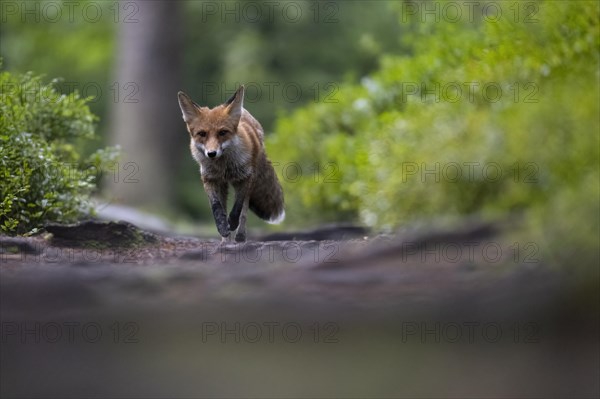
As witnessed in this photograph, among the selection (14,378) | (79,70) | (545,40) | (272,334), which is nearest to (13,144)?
(14,378)

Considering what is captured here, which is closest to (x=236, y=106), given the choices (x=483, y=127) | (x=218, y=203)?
(x=218, y=203)

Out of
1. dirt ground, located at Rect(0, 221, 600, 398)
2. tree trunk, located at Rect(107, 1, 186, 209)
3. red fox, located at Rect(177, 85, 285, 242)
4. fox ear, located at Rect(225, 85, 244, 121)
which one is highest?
tree trunk, located at Rect(107, 1, 186, 209)

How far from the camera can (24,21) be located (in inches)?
995

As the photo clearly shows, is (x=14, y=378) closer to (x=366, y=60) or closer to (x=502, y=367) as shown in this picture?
(x=502, y=367)

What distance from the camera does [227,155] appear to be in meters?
7.71

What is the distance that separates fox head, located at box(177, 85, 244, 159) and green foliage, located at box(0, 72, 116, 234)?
116 centimetres

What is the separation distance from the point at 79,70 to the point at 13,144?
64.3 ft

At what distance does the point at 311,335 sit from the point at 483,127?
2.09 m

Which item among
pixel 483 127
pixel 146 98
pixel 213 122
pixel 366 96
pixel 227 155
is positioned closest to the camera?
pixel 483 127

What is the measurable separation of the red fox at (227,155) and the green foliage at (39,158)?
3.74ft

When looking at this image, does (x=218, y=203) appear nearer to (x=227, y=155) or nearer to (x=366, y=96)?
(x=227, y=155)

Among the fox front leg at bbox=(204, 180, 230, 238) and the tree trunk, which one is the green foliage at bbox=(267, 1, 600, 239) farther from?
the tree trunk

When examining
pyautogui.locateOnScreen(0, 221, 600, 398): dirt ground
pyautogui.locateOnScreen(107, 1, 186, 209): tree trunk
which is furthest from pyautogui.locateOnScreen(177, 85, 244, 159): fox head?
pyautogui.locateOnScreen(107, 1, 186, 209): tree trunk

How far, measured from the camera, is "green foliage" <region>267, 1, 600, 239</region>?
5785 mm
